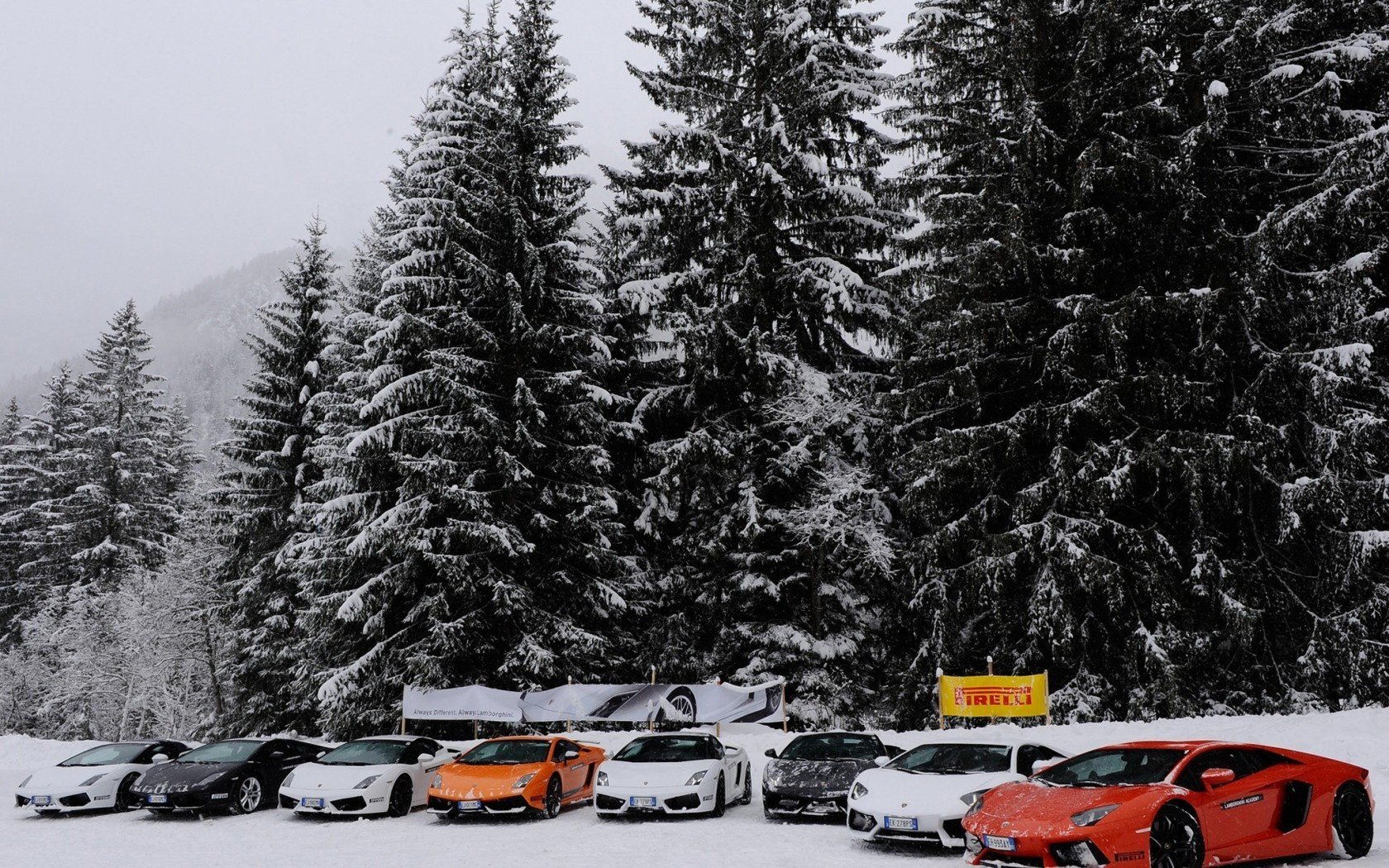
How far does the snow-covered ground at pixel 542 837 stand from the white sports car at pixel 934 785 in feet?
0.95

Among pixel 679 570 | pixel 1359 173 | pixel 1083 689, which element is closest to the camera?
pixel 1359 173

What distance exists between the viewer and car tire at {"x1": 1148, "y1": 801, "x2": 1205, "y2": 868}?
798 cm

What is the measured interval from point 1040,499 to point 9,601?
56.8 metres

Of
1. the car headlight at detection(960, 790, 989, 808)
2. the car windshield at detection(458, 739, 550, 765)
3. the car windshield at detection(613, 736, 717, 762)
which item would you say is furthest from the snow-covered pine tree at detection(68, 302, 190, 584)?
the car headlight at detection(960, 790, 989, 808)

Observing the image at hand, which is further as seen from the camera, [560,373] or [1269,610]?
[560,373]

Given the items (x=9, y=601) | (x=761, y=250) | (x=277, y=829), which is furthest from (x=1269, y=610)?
(x=9, y=601)

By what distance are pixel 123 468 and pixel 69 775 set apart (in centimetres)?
3717

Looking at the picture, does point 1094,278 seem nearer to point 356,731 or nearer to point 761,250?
point 761,250

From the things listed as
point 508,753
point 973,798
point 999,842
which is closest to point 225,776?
point 508,753

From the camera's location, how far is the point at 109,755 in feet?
52.7

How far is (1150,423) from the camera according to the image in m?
20.0

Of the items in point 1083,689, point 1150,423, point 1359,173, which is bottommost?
point 1083,689

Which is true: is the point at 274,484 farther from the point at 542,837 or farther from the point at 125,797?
the point at 542,837

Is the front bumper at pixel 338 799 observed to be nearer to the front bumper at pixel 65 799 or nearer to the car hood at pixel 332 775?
the car hood at pixel 332 775
